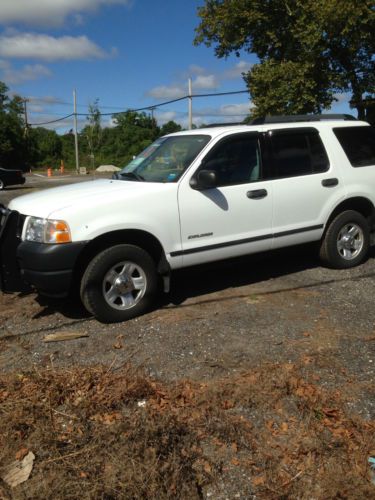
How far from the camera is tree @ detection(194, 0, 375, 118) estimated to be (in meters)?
13.8

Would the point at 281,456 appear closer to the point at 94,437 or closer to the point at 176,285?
the point at 94,437

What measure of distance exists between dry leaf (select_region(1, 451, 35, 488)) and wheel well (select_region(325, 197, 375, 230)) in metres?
4.45

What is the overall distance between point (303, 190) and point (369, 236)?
1419mm

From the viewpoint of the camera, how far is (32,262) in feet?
14.1

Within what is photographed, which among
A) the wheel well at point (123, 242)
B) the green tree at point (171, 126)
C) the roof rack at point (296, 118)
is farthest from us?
the green tree at point (171, 126)

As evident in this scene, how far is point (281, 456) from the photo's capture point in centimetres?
268

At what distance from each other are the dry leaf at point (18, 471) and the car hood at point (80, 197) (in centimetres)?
219

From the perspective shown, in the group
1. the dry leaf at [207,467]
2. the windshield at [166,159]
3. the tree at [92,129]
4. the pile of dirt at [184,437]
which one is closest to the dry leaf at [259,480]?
the pile of dirt at [184,437]

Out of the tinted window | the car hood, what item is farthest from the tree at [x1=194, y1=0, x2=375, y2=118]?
the car hood

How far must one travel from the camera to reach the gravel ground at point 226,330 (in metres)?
3.80

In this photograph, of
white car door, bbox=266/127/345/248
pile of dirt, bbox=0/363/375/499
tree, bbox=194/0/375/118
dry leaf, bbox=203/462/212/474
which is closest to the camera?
pile of dirt, bbox=0/363/375/499

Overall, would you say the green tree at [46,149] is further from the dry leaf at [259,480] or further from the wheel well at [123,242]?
the dry leaf at [259,480]

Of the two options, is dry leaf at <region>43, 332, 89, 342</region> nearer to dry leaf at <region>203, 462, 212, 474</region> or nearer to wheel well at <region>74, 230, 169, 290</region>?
wheel well at <region>74, 230, 169, 290</region>

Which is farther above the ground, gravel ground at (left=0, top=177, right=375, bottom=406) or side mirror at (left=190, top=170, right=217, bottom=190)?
side mirror at (left=190, top=170, right=217, bottom=190)
